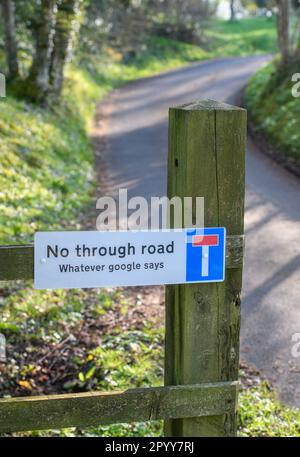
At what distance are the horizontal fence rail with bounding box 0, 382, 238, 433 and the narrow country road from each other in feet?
7.17

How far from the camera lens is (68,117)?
1747 cm

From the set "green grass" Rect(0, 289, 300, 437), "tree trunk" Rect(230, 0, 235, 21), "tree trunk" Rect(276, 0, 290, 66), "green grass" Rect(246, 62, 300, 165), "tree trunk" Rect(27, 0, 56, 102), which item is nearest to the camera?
"green grass" Rect(0, 289, 300, 437)

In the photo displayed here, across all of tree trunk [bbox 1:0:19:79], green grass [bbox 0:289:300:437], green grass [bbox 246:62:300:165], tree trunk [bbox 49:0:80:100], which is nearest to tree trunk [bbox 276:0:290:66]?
green grass [bbox 246:62:300:165]

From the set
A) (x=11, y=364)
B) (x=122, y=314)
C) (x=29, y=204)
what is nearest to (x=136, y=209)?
(x=29, y=204)

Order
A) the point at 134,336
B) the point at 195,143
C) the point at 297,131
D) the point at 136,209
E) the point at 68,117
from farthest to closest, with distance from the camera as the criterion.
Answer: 1. the point at 68,117
2. the point at 297,131
3. the point at 136,209
4. the point at 134,336
5. the point at 195,143

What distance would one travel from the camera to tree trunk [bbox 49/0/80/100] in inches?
687

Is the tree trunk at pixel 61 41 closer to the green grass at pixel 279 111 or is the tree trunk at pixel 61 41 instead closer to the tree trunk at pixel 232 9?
the green grass at pixel 279 111

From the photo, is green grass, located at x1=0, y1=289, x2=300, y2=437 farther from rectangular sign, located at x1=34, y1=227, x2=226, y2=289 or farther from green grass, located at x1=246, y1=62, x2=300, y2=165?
green grass, located at x1=246, y1=62, x2=300, y2=165

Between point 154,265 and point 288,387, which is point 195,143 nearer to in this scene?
point 154,265

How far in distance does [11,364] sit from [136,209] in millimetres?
5730

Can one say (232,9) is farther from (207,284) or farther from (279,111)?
(207,284)

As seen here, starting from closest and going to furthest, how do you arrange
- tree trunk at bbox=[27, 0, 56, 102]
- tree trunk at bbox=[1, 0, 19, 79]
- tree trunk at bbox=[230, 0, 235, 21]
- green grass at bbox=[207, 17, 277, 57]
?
1. tree trunk at bbox=[27, 0, 56, 102]
2. tree trunk at bbox=[1, 0, 19, 79]
3. green grass at bbox=[207, 17, 277, 57]
4. tree trunk at bbox=[230, 0, 235, 21]

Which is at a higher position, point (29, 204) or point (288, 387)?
point (29, 204)
